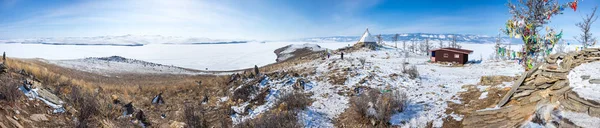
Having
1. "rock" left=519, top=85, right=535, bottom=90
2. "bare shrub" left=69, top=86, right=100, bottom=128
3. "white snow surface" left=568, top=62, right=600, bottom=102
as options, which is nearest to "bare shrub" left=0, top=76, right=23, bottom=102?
"bare shrub" left=69, top=86, right=100, bottom=128

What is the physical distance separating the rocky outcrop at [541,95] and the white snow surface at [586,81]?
10 centimetres

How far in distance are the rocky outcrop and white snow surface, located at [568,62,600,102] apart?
10 cm

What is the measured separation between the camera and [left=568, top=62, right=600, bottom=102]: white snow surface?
5137 mm

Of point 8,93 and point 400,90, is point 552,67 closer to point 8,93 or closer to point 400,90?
point 400,90

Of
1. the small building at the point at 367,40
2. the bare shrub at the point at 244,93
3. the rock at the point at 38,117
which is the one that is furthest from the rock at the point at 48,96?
the small building at the point at 367,40

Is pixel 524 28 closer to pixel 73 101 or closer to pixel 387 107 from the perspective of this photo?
pixel 387 107

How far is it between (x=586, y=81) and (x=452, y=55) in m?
23.4

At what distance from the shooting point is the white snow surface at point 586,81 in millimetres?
5137

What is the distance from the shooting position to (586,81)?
223 inches

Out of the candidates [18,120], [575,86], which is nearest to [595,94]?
[575,86]

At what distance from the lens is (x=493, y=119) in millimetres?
6484

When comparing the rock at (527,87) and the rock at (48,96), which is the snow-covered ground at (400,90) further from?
the rock at (48,96)

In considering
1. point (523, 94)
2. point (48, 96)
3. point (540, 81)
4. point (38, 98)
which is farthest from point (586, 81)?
point (48, 96)

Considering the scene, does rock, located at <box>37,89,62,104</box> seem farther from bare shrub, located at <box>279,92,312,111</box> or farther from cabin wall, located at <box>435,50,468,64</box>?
cabin wall, located at <box>435,50,468,64</box>
